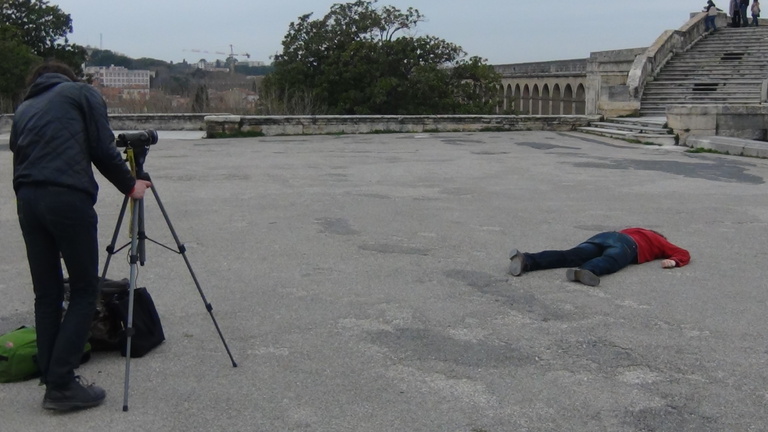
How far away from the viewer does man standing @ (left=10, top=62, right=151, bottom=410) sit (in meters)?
3.79

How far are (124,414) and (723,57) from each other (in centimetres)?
2620

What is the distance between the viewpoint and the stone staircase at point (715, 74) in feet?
77.0

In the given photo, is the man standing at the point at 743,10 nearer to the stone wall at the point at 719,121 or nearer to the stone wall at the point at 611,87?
the stone wall at the point at 611,87

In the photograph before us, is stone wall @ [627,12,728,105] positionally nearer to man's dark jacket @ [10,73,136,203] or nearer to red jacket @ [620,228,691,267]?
red jacket @ [620,228,691,267]

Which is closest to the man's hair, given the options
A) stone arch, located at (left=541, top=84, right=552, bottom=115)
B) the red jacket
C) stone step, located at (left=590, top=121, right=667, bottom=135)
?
the red jacket

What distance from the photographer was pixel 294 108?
26.5 meters

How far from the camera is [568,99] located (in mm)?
60594

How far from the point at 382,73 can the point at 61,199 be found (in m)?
30.0

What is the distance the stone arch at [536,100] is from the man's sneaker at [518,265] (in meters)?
60.9

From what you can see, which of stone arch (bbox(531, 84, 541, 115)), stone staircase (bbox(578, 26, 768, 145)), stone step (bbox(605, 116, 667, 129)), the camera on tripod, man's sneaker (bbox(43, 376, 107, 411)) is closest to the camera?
man's sneaker (bbox(43, 376, 107, 411))

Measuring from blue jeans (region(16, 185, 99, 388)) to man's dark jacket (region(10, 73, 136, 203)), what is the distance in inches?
2.6

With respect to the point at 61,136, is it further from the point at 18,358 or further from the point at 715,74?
the point at 715,74

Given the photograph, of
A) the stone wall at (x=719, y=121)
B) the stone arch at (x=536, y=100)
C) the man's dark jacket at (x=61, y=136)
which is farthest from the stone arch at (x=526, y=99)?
the man's dark jacket at (x=61, y=136)

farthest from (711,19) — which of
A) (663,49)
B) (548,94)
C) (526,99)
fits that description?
(526,99)
